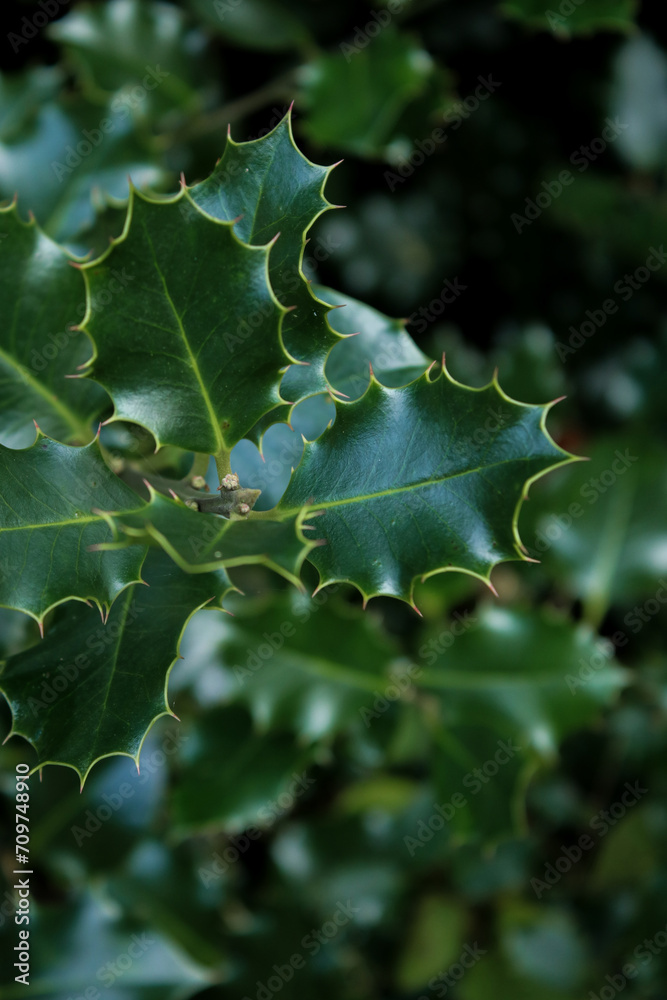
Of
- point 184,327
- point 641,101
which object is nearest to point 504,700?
point 184,327

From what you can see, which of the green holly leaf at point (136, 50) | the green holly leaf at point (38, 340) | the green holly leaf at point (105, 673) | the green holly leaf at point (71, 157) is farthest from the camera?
the green holly leaf at point (136, 50)

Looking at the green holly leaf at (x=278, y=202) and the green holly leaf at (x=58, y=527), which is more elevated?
the green holly leaf at (x=278, y=202)

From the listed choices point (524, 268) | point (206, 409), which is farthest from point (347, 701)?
point (524, 268)

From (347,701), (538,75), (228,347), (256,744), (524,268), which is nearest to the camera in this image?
(228,347)

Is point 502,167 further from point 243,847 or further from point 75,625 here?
point 243,847

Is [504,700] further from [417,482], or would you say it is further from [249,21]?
[249,21]

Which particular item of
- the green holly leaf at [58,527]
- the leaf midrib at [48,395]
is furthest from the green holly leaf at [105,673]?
the leaf midrib at [48,395]

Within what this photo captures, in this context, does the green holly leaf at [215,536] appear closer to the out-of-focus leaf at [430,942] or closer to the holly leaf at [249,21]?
the holly leaf at [249,21]
